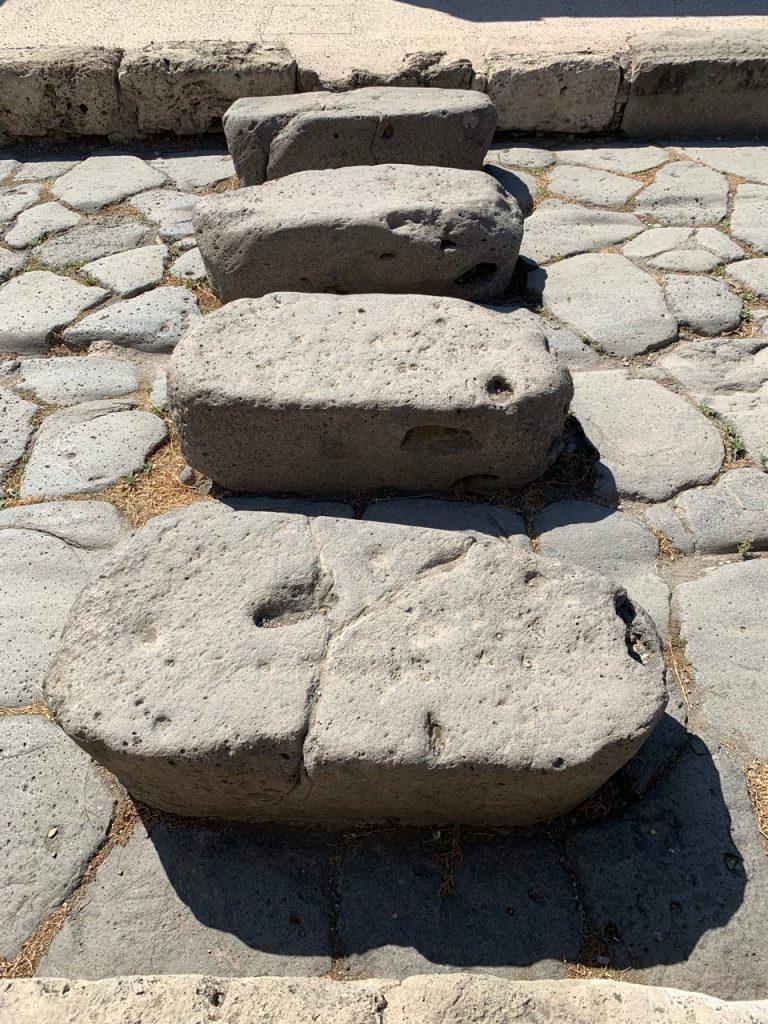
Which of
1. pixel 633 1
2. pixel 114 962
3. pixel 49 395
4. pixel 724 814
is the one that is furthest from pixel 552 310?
pixel 633 1

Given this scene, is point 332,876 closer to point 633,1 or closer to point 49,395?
point 49,395

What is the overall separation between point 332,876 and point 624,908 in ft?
2.02

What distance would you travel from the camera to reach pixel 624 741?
174 cm

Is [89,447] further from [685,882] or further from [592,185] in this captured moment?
[592,185]

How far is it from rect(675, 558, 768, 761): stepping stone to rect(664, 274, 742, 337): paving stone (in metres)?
1.34

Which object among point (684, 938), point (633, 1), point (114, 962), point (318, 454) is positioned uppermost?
point (633, 1)

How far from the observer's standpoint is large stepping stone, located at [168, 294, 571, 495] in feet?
8.18

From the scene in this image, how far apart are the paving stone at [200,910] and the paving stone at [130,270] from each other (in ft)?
8.42

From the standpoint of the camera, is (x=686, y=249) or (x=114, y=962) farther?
Result: (x=686, y=249)

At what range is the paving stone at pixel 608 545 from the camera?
96.9 inches

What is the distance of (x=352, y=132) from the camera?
4.16 meters

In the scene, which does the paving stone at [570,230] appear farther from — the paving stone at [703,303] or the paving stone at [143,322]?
the paving stone at [143,322]

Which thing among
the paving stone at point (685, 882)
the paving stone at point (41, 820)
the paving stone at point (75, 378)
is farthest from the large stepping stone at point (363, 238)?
the paving stone at point (685, 882)

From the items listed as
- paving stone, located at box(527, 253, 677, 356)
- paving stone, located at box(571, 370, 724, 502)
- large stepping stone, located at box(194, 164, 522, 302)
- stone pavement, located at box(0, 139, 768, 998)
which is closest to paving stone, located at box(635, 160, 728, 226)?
stone pavement, located at box(0, 139, 768, 998)
